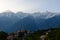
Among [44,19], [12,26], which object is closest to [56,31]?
[44,19]

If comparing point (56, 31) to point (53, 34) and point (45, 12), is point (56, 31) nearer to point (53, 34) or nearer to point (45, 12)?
point (53, 34)

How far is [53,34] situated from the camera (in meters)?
3.68

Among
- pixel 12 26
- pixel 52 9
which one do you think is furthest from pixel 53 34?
pixel 12 26

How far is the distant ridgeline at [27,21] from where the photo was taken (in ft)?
12.9

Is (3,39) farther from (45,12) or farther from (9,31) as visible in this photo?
(45,12)

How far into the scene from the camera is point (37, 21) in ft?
13.1

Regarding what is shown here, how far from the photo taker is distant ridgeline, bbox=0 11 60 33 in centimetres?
394

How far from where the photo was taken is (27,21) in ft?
13.1

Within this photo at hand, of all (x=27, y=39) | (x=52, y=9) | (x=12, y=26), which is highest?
(x=52, y=9)

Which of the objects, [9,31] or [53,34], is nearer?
[53,34]

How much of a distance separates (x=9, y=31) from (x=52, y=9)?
101cm

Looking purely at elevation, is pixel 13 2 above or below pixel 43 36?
above

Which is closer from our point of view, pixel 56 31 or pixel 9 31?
pixel 56 31

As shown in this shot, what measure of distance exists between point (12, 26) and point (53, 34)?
2.86 ft
